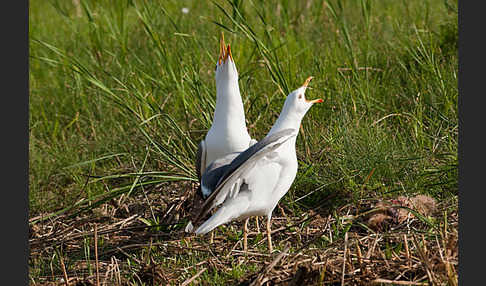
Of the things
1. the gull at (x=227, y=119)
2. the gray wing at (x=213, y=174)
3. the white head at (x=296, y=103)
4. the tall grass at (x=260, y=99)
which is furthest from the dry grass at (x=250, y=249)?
the white head at (x=296, y=103)

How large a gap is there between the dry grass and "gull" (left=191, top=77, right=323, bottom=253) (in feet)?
0.89

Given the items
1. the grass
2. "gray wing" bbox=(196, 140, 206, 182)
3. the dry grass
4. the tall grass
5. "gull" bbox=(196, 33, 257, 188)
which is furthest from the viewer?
the tall grass

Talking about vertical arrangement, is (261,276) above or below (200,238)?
above

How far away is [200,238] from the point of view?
12.5 ft

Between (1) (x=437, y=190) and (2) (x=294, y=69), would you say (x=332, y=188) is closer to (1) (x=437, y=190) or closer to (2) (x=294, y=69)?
(1) (x=437, y=190)

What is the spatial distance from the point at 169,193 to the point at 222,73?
3.53ft

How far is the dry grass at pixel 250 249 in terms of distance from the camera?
9.59ft

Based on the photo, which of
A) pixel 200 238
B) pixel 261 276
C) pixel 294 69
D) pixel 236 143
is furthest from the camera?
pixel 294 69

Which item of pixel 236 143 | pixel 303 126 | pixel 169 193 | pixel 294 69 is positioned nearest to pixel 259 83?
pixel 294 69

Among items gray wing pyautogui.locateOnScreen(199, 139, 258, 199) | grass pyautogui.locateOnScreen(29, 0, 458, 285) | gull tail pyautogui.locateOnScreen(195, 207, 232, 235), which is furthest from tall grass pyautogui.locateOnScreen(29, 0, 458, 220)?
gull tail pyautogui.locateOnScreen(195, 207, 232, 235)

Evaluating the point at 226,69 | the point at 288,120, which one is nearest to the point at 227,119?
the point at 226,69

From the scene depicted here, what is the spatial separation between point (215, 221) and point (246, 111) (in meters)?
1.71

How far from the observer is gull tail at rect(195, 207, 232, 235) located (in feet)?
9.90

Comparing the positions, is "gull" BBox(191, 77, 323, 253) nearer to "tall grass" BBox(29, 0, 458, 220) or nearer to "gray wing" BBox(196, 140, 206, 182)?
"gray wing" BBox(196, 140, 206, 182)
